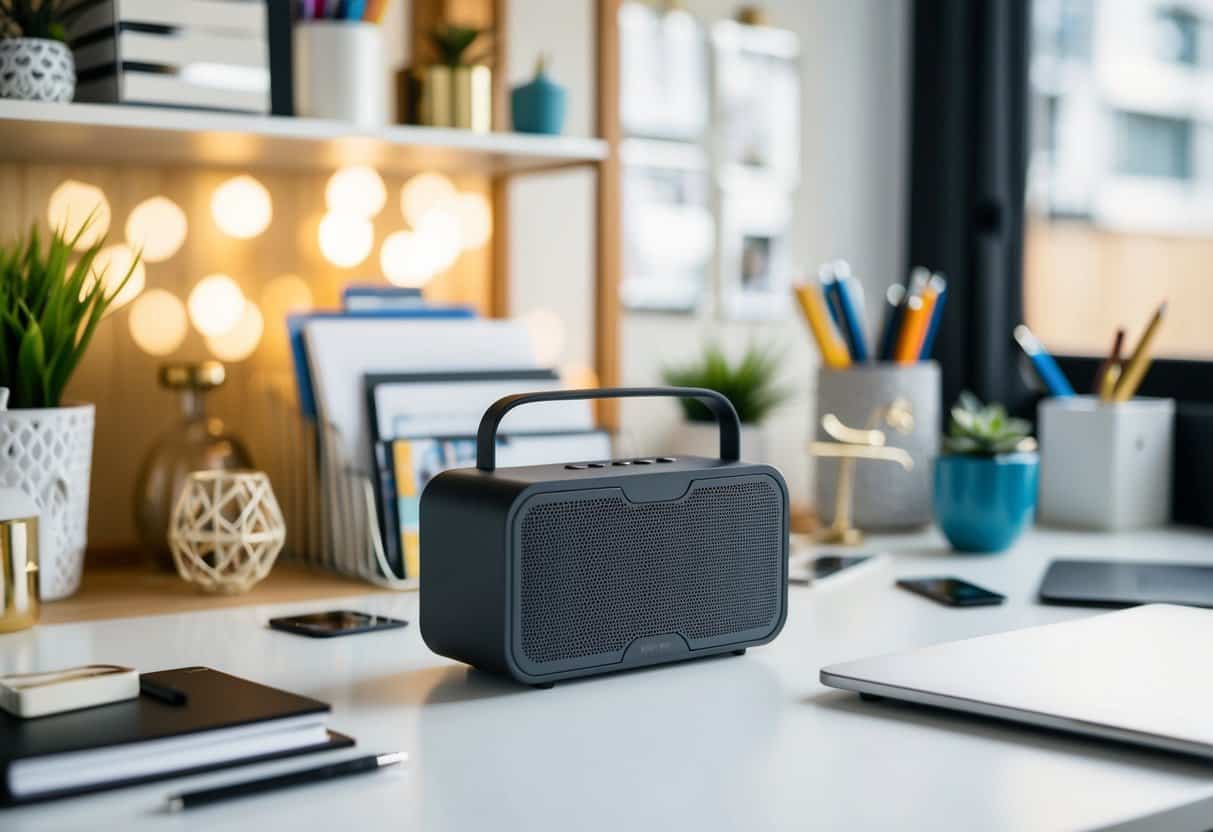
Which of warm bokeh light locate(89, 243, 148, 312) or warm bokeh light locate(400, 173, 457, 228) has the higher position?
warm bokeh light locate(400, 173, 457, 228)

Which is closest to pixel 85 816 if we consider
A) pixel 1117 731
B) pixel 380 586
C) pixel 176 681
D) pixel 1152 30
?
pixel 176 681

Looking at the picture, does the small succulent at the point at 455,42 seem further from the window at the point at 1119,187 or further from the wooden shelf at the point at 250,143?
the window at the point at 1119,187

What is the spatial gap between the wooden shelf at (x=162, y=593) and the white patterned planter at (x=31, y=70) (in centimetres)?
40

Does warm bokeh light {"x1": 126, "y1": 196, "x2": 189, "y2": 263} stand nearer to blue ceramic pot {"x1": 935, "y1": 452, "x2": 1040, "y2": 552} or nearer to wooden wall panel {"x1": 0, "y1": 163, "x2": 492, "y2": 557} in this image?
wooden wall panel {"x1": 0, "y1": 163, "x2": 492, "y2": 557}

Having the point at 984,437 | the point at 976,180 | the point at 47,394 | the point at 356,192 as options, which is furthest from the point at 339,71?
the point at 976,180

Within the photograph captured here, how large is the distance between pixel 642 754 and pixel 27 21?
2.62 ft

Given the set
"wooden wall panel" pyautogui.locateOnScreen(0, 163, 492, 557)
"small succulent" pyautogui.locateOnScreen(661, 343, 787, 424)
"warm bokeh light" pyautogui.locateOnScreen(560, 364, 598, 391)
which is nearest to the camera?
"wooden wall panel" pyautogui.locateOnScreen(0, 163, 492, 557)

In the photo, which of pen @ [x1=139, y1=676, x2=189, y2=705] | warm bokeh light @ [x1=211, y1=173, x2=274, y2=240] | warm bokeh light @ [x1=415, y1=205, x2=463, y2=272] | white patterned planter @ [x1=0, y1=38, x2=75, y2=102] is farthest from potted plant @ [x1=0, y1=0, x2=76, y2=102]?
pen @ [x1=139, y1=676, x2=189, y2=705]

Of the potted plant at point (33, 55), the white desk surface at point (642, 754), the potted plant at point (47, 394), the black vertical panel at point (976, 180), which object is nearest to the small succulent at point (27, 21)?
the potted plant at point (33, 55)

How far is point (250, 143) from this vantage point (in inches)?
48.6

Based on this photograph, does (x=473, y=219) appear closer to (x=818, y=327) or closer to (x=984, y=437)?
(x=818, y=327)

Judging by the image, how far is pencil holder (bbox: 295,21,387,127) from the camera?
1.25 meters

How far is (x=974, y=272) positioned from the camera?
183 centimetres

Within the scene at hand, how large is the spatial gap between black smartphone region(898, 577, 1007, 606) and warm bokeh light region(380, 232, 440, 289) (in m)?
0.63
